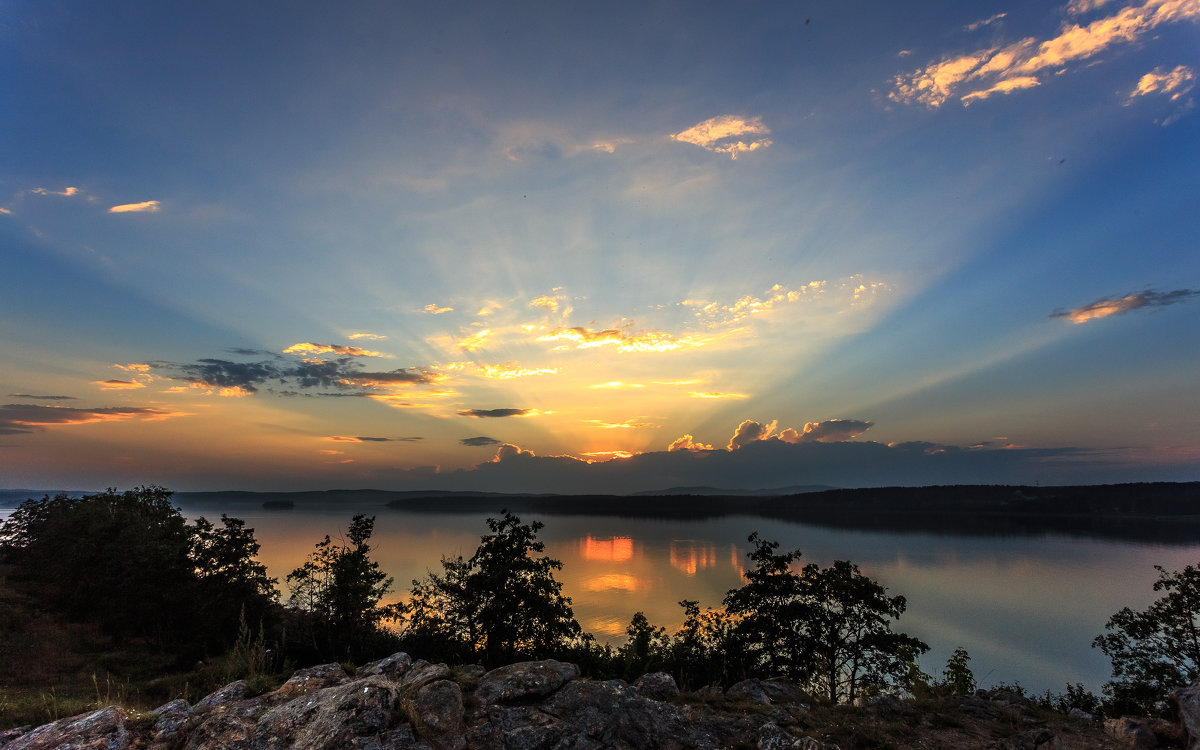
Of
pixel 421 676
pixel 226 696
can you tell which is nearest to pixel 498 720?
pixel 421 676

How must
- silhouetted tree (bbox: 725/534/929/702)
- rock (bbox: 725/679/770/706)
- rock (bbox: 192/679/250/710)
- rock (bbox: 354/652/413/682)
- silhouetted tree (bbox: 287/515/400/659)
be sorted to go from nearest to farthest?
rock (bbox: 192/679/250/710)
rock (bbox: 354/652/413/682)
rock (bbox: 725/679/770/706)
silhouetted tree (bbox: 725/534/929/702)
silhouetted tree (bbox: 287/515/400/659)

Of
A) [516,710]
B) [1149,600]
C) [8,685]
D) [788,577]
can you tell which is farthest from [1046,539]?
[8,685]

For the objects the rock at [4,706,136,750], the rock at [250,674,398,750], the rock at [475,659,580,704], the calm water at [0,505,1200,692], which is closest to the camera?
the rock at [4,706,136,750]

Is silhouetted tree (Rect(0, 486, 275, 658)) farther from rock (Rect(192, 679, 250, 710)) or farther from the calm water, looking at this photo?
the calm water

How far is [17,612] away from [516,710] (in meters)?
38.2

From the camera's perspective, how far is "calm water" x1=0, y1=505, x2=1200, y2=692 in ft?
115

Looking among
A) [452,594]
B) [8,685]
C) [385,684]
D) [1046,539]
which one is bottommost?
[1046,539]

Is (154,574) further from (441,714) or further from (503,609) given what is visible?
(441,714)

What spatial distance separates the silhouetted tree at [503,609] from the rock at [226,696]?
11.1 metres

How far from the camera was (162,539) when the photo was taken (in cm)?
2698

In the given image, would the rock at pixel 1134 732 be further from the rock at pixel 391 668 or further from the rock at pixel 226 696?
the rock at pixel 226 696

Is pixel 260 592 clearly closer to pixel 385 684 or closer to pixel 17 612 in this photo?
pixel 17 612

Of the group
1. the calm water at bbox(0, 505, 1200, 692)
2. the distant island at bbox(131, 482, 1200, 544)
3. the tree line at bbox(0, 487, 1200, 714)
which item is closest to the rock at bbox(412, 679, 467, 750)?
the tree line at bbox(0, 487, 1200, 714)

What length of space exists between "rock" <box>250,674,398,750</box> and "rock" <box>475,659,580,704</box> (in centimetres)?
206
